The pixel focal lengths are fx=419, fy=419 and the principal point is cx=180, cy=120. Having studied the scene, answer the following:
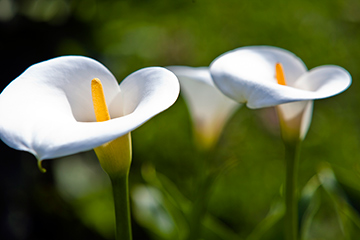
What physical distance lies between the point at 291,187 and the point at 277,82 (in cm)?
13

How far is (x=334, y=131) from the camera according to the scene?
152cm

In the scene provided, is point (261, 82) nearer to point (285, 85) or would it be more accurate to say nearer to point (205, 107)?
point (285, 85)

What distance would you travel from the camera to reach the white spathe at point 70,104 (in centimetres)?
31

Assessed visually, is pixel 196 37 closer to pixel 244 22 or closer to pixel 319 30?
pixel 244 22

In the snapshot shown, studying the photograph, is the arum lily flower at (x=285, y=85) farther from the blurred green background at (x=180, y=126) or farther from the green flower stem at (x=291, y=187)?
the blurred green background at (x=180, y=126)

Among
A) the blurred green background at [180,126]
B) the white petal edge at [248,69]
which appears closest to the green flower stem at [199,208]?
the blurred green background at [180,126]

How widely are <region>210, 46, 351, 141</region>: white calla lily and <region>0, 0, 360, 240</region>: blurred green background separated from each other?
0.52 feet

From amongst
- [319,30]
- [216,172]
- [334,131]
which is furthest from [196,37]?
[216,172]

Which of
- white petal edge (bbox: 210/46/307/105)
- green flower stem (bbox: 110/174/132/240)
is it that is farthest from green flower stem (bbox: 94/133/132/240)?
white petal edge (bbox: 210/46/307/105)

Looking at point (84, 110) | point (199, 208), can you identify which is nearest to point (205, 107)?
point (199, 208)

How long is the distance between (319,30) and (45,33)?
127cm

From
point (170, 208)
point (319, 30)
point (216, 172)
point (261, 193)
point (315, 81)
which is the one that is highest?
point (315, 81)

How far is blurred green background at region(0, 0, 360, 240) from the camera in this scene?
0.97 metres

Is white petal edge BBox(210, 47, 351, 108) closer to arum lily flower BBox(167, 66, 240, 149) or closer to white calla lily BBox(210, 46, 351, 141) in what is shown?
white calla lily BBox(210, 46, 351, 141)
